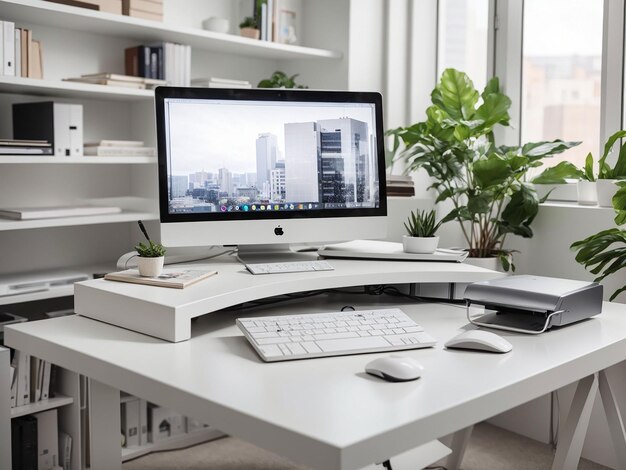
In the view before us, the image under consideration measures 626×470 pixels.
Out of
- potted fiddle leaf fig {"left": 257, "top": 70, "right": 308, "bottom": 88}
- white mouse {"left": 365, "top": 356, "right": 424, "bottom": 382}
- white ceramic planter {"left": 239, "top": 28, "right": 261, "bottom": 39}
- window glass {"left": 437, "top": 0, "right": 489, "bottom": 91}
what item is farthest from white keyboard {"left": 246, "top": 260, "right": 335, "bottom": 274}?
window glass {"left": 437, "top": 0, "right": 489, "bottom": 91}

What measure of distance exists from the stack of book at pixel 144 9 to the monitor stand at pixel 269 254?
3.68ft

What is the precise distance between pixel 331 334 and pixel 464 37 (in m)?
Result: 2.32

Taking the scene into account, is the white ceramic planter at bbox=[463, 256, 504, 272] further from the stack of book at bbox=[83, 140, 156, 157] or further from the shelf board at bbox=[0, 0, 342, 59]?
the stack of book at bbox=[83, 140, 156, 157]

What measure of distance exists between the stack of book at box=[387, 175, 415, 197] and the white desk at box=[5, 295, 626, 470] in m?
1.00

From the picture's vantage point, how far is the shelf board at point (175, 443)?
2.97 m

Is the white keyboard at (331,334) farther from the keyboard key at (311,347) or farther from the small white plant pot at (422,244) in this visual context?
the small white plant pot at (422,244)

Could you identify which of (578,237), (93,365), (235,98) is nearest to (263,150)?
(235,98)

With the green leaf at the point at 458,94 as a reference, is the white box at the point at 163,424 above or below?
below

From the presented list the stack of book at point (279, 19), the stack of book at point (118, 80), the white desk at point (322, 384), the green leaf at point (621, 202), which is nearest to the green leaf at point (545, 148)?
the green leaf at point (621, 202)

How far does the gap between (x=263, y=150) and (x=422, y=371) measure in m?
0.90

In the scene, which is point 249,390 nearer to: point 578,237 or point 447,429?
point 447,429

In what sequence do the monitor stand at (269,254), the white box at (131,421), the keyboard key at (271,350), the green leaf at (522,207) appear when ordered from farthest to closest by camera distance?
1. the white box at (131,421)
2. the green leaf at (522,207)
3. the monitor stand at (269,254)
4. the keyboard key at (271,350)

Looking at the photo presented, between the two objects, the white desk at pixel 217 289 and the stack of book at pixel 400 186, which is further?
the stack of book at pixel 400 186

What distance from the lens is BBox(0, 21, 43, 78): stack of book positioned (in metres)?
2.51
